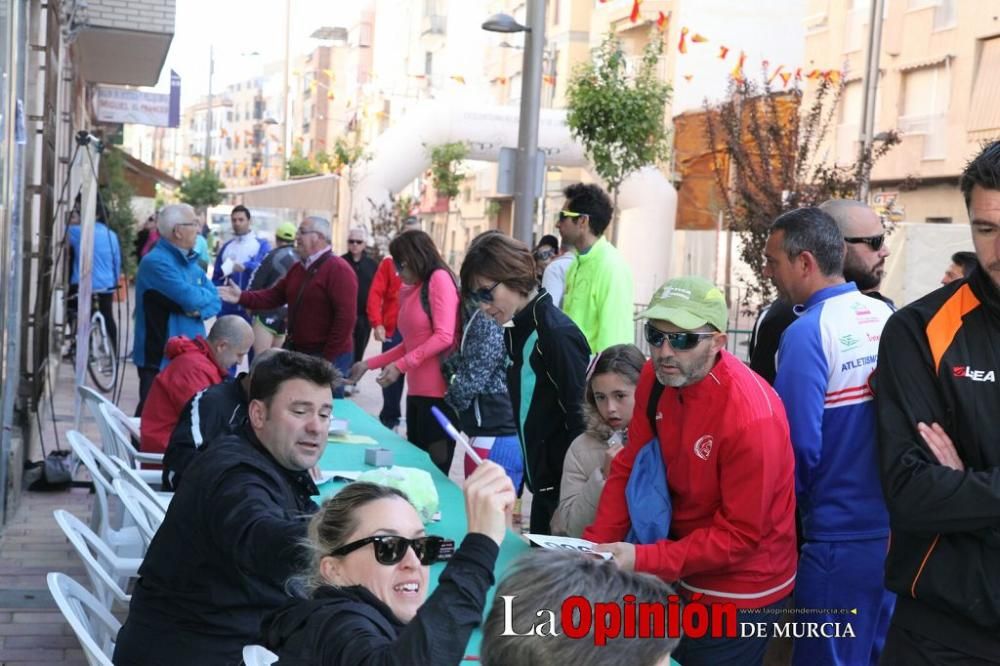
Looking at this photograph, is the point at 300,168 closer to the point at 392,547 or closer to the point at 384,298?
the point at 384,298

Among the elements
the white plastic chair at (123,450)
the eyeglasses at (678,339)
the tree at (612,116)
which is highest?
the tree at (612,116)

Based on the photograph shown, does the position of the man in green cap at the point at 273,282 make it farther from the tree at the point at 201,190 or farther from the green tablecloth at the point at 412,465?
the tree at the point at 201,190

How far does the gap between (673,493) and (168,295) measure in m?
→ 6.30

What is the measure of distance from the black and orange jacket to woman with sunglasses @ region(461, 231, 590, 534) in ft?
7.34

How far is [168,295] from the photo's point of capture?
948cm

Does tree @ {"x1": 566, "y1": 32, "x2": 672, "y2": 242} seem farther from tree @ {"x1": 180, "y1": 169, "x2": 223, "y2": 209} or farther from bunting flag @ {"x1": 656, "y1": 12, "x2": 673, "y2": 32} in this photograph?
tree @ {"x1": 180, "y1": 169, "x2": 223, "y2": 209}

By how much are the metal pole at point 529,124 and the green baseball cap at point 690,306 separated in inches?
352

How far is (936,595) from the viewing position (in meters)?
2.96

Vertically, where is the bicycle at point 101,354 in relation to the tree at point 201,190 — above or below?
below

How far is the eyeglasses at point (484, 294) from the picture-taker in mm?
5641

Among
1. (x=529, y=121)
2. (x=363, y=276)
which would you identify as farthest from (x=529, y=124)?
(x=363, y=276)

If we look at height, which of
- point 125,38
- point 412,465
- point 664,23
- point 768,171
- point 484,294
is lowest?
point 412,465

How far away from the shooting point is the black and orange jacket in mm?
2906

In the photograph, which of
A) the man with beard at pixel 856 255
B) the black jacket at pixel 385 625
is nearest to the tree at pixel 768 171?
the man with beard at pixel 856 255
